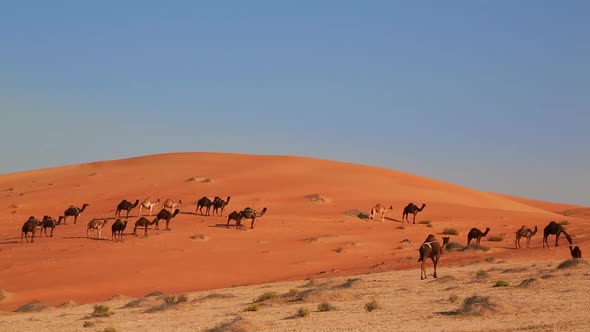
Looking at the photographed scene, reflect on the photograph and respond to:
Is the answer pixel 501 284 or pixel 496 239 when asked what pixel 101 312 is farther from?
pixel 496 239

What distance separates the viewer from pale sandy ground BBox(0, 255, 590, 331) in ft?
53.1

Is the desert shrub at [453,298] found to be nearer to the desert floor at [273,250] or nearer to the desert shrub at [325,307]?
the desert floor at [273,250]

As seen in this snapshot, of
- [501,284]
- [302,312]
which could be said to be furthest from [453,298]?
[302,312]

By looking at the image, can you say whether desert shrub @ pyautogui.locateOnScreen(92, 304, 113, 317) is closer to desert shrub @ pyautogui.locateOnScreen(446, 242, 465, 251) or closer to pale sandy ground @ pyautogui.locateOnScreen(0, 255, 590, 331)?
pale sandy ground @ pyautogui.locateOnScreen(0, 255, 590, 331)

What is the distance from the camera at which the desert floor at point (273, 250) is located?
19578mm

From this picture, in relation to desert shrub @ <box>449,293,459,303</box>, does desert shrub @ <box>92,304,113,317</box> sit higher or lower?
lower

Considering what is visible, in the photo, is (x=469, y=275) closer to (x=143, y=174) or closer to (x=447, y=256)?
(x=447, y=256)

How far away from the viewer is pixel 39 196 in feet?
207

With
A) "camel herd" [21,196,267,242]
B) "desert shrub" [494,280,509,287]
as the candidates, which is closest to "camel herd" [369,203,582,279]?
"desert shrub" [494,280,509,287]

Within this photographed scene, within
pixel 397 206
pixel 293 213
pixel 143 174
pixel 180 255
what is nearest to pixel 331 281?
pixel 180 255

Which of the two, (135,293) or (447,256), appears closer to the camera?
(135,293)

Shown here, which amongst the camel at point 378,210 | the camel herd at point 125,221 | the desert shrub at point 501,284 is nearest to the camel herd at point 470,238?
the camel at point 378,210

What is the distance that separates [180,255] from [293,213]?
15123 millimetres

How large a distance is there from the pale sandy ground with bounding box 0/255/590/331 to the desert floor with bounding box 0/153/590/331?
3.3 inches
